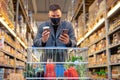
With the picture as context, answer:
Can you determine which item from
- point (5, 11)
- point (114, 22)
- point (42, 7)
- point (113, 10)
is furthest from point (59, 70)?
point (42, 7)

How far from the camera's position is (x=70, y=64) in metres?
1.88

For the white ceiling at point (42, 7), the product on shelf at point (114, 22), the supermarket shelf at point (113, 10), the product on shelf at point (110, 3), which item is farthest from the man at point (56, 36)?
the white ceiling at point (42, 7)

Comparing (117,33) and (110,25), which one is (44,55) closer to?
(117,33)

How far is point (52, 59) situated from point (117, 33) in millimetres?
2018

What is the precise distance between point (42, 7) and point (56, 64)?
423 inches

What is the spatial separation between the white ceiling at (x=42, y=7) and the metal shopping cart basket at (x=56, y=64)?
900 centimetres

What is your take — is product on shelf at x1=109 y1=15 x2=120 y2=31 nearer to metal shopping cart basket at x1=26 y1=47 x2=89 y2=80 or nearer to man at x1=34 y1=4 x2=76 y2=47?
man at x1=34 y1=4 x2=76 y2=47

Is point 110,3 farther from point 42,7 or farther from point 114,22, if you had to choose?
point 42,7

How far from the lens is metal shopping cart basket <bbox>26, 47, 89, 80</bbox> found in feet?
5.94

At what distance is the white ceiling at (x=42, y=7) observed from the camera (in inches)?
446

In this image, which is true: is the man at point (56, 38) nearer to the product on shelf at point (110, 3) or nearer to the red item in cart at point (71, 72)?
A: the red item in cart at point (71, 72)

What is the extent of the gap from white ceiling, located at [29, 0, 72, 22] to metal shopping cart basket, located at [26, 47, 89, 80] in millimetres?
8998

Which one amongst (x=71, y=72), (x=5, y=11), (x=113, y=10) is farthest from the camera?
(x=5, y=11)

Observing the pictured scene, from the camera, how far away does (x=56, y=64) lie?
1905 mm
